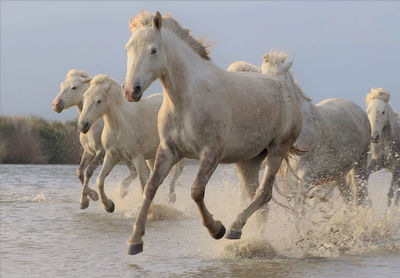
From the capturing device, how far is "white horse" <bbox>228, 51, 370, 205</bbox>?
332 inches

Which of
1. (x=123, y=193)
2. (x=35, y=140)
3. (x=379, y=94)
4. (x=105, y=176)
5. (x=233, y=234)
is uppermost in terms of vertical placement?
(x=379, y=94)

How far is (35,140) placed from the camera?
24344mm

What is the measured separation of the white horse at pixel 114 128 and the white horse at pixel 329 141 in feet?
6.36

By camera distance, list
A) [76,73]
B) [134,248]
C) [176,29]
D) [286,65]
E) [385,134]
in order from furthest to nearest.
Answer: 1. [76,73]
2. [385,134]
3. [286,65]
4. [176,29]
5. [134,248]

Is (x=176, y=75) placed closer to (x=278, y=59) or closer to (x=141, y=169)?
(x=278, y=59)

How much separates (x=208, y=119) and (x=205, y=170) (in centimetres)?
42

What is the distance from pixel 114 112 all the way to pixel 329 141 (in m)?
3.21

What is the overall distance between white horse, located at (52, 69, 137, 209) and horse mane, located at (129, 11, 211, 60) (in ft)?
17.3

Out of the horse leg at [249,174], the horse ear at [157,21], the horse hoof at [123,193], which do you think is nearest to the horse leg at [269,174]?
the horse leg at [249,174]

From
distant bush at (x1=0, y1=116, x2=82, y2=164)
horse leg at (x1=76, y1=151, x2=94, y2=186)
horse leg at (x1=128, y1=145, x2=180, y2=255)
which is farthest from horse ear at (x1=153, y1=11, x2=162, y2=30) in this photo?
distant bush at (x1=0, y1=116, x2=82, y2=164)

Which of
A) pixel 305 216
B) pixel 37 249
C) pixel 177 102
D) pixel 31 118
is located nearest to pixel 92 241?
pixel 37 249

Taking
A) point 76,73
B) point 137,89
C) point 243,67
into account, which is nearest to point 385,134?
point 243,67

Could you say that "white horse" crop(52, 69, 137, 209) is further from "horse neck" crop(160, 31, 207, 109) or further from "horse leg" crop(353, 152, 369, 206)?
"horse neck" crop(160, 31, 207, 109)

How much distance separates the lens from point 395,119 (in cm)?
1173
